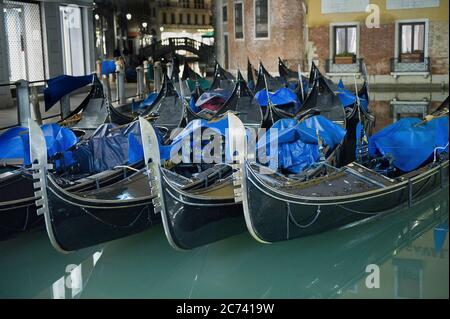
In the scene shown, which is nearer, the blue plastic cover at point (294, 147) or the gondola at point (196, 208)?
the gondola at point (196, 208)

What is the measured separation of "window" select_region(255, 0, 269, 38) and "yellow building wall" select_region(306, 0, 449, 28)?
0.99 m

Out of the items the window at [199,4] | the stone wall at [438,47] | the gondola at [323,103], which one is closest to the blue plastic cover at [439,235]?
the gondola at [323,103]

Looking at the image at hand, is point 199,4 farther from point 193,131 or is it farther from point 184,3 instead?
point 193,131

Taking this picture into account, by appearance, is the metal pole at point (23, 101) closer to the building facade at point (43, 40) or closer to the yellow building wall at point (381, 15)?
the building facade at point (43, 40)

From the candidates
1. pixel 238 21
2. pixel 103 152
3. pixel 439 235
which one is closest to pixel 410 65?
pixel 238 21

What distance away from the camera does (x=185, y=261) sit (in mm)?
3279

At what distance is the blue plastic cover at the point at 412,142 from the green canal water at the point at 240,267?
47 centimetres

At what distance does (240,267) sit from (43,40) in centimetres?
590

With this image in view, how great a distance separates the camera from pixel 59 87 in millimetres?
5797

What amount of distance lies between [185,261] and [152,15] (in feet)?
72.4

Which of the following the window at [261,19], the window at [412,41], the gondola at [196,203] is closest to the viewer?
the gondola at [196,203]

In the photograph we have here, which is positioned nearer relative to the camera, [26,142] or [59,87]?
[26,142]

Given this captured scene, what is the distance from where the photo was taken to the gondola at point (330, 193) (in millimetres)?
2992

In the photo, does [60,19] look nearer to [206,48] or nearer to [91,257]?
[91,257]
